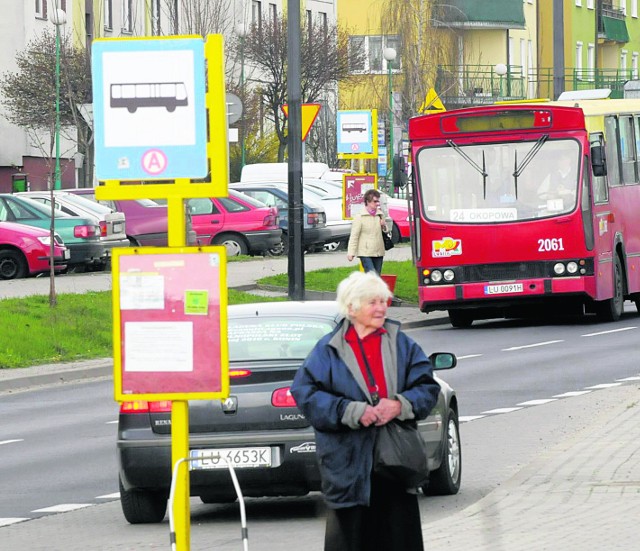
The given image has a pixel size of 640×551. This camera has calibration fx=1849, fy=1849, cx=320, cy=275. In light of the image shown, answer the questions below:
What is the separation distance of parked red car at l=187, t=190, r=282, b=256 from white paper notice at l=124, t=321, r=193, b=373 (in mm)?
31510

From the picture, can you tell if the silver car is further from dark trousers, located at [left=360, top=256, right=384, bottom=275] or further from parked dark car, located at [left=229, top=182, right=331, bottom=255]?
parked dark car, located at [left=229, top=182, right=331, bottom=255]

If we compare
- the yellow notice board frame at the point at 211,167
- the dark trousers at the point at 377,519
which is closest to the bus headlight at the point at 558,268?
the yellow notice board frame at the point at 211,167

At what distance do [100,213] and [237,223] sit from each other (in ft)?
14.9

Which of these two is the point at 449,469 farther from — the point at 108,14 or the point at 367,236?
the point at 108,14

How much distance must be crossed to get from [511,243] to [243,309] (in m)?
15.1

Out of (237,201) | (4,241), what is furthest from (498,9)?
(4,241)

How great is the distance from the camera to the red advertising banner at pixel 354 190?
30.0 m

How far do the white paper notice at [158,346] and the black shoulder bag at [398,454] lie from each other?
68 cm

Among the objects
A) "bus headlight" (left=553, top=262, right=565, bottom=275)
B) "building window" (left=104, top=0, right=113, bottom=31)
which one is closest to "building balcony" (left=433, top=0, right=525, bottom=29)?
"building window" (left=104, top=0, right=113, bottom=31)

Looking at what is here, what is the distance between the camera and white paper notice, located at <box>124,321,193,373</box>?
6.78 m

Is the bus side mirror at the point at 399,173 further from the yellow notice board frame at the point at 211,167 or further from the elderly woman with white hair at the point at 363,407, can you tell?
the elderly woman with white hair at the point at 363,407

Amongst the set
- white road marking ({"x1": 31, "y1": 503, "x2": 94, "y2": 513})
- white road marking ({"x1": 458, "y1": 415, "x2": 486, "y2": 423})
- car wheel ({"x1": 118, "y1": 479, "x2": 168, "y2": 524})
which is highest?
car wheel ({"x1": 118, "y1": 479, "x2": 168, "y2": 524})

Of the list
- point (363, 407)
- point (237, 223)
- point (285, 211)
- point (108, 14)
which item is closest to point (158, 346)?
point (363, 407)

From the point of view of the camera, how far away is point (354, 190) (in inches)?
1188
